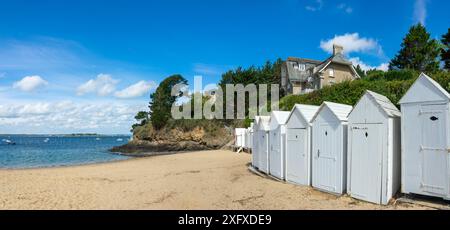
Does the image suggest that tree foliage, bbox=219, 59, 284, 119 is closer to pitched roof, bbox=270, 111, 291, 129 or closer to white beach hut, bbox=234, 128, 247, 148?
white beach hut, bbox=234, 128, 247, 148

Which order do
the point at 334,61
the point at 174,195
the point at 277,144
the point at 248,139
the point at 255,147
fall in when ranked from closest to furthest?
the point at 174,195 → the point at 277,144 → the point at 255,147 → the point at 248,139 → the point at 334,61

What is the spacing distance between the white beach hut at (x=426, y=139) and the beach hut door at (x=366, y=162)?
20.6 inches

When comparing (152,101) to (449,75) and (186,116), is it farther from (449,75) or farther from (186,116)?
(449,75)

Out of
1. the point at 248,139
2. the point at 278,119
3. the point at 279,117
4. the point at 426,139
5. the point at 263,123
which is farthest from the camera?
the point at 248,139

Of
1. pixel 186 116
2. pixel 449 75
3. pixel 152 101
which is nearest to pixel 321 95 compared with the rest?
pixel 449 75

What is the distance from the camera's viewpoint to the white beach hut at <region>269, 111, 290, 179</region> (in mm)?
10922

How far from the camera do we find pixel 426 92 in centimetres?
666

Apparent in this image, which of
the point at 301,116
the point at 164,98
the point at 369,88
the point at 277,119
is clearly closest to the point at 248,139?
the point at 369,88

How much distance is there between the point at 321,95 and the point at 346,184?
12.7m

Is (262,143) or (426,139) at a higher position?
(426,139)

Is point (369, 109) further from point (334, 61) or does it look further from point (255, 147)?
point (334, 61)

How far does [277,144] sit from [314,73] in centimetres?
3261

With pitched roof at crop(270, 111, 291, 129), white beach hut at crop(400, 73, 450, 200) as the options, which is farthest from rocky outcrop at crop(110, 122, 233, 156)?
white beach hut at crop(400, 73, 450, 200)
